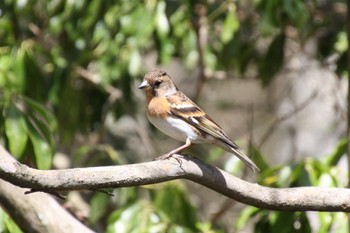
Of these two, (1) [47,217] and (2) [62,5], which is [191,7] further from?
(1) [47,217]

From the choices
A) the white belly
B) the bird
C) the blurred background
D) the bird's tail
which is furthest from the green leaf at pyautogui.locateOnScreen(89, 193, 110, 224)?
the bird's tail

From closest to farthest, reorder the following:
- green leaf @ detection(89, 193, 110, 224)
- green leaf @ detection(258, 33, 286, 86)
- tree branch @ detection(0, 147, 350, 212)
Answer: tree branch @ detection(0, 147, 350, 212), green leaf @ detection(89, 193, 110, 224), green leaf @ detection(258, 33, 286, 86)

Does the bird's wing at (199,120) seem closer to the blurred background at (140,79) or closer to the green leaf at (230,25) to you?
the blurred background at (140,79)

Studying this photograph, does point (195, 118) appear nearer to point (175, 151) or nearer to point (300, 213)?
point (175, 151)

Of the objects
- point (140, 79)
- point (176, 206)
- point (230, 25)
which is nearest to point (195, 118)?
point (176, 206)

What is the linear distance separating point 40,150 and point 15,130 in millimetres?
191

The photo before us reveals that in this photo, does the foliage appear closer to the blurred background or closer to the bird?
the blurred background

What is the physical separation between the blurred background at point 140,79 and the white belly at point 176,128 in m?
0.63

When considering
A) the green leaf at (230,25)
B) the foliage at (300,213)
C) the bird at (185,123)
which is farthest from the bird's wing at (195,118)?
the green leaf at (230,25)

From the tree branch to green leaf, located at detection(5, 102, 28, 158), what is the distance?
2.45 ft

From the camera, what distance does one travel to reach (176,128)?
5047mm

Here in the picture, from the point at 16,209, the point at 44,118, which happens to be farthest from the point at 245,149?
the point at 16,209

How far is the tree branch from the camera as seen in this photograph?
3432 millimetres

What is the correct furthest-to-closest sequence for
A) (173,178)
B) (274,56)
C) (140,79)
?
(140,79)
(274,56)
(173,178)
